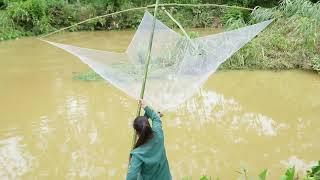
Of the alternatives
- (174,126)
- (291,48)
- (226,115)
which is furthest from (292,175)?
(291,48)

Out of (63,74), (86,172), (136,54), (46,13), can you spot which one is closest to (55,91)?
(63,74)

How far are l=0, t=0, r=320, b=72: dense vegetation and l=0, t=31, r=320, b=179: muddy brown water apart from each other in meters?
0.45

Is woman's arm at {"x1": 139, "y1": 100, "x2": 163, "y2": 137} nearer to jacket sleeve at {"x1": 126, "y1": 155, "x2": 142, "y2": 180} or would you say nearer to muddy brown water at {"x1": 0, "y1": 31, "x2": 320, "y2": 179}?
jacket sleeve at {"x1": 126, "y1": 155, "x2": 142, "y2": 180}

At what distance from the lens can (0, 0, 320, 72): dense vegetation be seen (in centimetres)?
877

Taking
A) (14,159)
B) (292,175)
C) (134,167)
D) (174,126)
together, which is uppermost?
(134,167)

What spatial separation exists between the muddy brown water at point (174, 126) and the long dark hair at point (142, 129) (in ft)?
6.97

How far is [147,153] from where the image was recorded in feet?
9.47

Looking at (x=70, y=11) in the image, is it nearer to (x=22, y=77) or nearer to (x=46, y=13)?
(x=46, y=13)

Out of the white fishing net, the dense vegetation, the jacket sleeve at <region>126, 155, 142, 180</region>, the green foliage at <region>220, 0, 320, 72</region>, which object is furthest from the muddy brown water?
the jacket sleeve at <region>126, 155, 142, 180</region>

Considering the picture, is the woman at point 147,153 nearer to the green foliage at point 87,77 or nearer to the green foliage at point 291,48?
the green foliage at point 87,77

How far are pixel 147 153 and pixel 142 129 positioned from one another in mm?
164

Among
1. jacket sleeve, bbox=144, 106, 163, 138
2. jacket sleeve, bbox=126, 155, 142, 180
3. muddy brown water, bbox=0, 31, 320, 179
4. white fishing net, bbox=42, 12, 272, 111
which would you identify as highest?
white fishing net, bbox=42, 12, 272, 111

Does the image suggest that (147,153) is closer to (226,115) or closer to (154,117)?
(154,117)

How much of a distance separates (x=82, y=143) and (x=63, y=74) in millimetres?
3436
